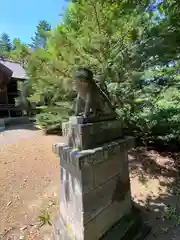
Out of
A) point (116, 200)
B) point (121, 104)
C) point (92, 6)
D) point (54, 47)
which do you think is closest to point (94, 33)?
point (92, 6)

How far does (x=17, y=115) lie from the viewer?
541 inches

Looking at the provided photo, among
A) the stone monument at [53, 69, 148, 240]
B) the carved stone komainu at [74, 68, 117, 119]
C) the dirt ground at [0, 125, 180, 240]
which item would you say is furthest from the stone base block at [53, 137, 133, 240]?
the dirt ground at [0, 125, 180, 240]

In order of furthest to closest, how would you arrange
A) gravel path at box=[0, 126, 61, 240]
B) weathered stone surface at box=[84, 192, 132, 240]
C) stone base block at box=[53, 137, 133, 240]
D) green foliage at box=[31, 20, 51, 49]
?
green foliage at box=[31, 20, 51, 49] → gravel path at box=[0, 126, 61, 240] → weathered stone surface at box=[84, 192, 132, 240] → stone base block at box=[53, 137, 133, 240]

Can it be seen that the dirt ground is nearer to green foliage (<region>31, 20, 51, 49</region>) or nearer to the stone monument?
the stone monument

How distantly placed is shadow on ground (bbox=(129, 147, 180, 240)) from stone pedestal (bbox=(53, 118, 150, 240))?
0.74m

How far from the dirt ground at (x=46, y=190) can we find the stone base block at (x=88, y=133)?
68.2 inches

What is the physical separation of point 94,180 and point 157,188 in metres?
2.41

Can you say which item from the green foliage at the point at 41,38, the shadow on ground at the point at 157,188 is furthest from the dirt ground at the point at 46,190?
the green foliage at the point at 41,38

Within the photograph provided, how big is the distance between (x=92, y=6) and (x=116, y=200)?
381 cm

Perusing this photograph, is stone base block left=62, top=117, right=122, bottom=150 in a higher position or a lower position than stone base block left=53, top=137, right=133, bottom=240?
higher

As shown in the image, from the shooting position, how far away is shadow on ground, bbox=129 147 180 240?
305 cm

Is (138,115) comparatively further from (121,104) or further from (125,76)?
(125,76)

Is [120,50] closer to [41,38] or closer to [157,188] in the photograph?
[157,188]

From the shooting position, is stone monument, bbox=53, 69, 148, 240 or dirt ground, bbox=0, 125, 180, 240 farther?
dirt ground, bbox=0, 125, 180, 240
